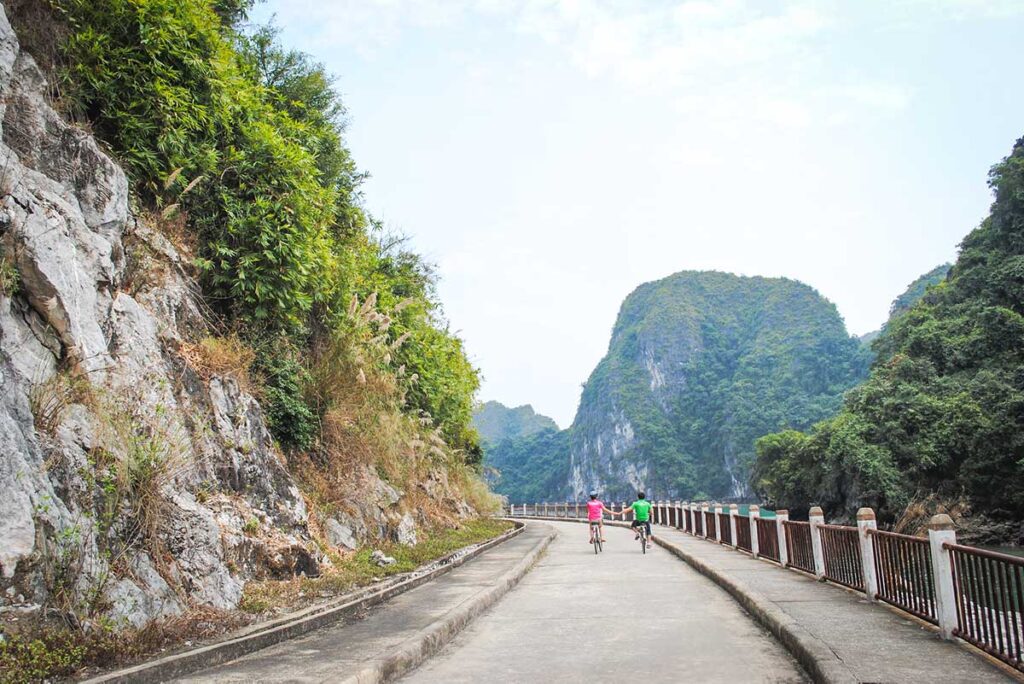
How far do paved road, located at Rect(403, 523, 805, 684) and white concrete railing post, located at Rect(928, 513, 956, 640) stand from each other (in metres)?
1.53

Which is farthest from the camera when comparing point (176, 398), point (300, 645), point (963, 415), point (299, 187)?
point (963, 415)

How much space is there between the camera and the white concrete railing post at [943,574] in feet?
23.6

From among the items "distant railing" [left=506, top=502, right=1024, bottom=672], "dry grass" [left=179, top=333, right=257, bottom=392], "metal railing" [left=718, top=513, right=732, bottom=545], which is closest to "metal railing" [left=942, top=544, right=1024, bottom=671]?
"distant railing" [left=506, top=502, right=1024, bottom=672]

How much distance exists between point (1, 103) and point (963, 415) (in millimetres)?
43777

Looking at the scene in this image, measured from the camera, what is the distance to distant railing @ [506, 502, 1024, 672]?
6.23 m

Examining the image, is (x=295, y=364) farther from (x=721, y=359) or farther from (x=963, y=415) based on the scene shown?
(x=721, y=359)

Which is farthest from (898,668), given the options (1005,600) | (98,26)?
(98,26)

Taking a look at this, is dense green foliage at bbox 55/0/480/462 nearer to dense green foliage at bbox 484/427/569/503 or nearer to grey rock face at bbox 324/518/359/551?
grey rock face at bbox 324/518/359/551

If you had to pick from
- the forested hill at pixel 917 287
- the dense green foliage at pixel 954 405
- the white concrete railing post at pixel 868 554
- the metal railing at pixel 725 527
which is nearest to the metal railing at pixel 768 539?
the metal railing at pixel 725 527

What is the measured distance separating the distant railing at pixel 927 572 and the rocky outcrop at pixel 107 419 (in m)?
7.35

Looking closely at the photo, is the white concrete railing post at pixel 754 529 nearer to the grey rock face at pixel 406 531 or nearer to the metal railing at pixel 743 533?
the metal railing at pixel 743 533

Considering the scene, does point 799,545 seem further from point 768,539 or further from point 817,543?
point 768,539

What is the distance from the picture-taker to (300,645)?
7.48 metres

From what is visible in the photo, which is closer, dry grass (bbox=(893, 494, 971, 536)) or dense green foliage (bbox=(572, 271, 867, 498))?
dry grass (bbox=(893, 494, 971, 536))
